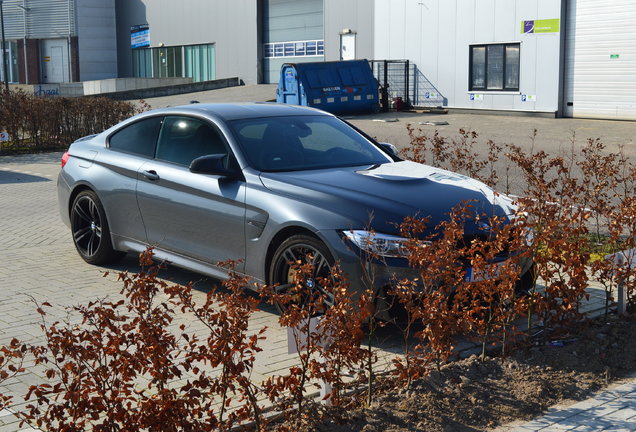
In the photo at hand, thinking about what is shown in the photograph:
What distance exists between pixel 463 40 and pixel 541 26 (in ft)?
11.6

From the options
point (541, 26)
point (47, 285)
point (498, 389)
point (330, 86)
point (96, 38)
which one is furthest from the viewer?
point (96, 38)

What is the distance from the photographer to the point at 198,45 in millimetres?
50969

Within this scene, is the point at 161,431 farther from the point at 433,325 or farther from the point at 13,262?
the point at 13,262

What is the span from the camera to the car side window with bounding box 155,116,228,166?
7274 millimetres

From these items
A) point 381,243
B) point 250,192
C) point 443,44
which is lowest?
point 381,243

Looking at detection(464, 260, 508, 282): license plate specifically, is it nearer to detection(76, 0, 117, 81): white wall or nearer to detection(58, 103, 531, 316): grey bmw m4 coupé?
detection(58, 103, 531, 316): grey bmw m4 coupé

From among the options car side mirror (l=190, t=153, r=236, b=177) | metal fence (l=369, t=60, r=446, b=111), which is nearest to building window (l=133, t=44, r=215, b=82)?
metal fence (l=369, t=60, r=446, b=111)

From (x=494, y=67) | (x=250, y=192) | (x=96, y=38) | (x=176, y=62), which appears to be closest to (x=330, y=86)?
(x=494, y=67)

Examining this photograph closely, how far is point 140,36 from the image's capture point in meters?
56.7

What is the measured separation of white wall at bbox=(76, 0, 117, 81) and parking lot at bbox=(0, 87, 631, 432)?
48.2 m

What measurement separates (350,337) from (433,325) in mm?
676

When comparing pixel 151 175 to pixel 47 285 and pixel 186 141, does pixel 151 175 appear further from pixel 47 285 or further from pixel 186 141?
pixel 47 285

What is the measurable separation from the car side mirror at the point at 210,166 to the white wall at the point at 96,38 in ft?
180

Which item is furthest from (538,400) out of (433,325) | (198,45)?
(198,45)
